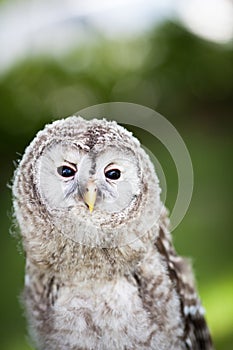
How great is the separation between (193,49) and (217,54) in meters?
0.20

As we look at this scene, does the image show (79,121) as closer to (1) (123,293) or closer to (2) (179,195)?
(2) (179,195)

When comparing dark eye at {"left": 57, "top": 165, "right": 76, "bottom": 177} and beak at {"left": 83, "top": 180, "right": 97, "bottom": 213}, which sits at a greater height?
dark eye at {"left": 57, "top": 165, "right": 76, "bottom": 177}

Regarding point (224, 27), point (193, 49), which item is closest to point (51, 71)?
point (224, 27)

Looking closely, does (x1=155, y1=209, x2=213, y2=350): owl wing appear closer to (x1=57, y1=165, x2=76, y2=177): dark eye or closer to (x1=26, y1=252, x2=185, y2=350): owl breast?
(x1=26, y1=252, x2=185, y2=350): owl breast

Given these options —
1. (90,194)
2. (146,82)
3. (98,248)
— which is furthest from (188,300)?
(146,82)

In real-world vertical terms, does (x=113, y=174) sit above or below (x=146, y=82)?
below

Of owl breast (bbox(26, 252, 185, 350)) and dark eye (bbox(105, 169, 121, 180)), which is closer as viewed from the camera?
dark eye (bbox(105, 169, 121, 180))

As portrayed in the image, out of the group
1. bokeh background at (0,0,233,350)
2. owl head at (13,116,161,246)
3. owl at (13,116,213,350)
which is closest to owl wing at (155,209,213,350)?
owl at (13,116,213,350)

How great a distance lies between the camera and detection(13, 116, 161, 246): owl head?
891mm

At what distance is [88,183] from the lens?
89 cm

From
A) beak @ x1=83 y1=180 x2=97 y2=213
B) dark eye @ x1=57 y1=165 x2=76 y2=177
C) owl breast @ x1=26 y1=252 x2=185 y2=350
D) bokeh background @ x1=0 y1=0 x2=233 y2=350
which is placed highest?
bokeh background @ x1=0 y1=0 x2=233 y2=350

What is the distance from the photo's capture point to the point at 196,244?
3383 mm

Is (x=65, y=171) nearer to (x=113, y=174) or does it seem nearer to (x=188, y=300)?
(x=113, y=174)

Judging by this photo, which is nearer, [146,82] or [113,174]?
[113,174]
